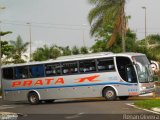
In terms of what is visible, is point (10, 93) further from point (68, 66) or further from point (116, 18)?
point (116, 18)

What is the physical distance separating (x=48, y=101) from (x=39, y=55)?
50.2m

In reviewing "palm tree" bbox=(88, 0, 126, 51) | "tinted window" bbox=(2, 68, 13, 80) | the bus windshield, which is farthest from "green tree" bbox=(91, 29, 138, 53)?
the bus windshield

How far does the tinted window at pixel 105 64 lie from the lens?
2930 cm

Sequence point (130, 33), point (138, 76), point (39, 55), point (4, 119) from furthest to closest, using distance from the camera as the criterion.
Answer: point (39, 55)
point (130, 33)
point (138, 76)
point (4, 119)

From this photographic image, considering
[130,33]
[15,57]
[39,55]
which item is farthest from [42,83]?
[39,55]

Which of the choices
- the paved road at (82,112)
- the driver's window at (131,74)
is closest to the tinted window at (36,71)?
the driver's window at (131,74)

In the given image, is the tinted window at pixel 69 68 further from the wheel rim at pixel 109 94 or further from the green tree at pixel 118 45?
the green tree at pixel 118 45

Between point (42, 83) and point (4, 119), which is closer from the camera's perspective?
point (4, 119)

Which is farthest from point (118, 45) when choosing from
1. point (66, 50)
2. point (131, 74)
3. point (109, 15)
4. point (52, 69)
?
point (131, 74)

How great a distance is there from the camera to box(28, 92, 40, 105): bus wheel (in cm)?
3212

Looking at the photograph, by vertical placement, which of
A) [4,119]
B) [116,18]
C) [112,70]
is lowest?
[4,119]

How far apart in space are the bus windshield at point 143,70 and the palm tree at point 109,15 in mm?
12401

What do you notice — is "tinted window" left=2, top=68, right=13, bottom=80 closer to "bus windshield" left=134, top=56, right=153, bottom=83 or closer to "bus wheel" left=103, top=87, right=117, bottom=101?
"bus wheel" left=103, top=87, right=117, bottom=101

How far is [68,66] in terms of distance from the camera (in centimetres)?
3067
